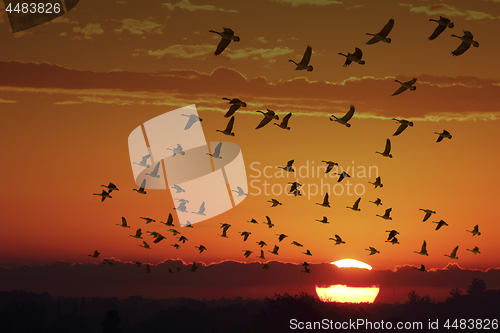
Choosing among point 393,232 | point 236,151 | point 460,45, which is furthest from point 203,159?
point 460,45

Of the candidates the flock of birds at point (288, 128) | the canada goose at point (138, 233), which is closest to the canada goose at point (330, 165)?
the flock of birds at point (288, 128)

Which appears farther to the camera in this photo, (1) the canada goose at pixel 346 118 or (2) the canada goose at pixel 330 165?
(2) the canada goose at pixel 330 165

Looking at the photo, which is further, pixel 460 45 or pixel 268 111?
pixel 268 111

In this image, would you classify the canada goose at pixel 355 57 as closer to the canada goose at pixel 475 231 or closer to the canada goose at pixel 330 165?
the canada goose at pixel 330 165

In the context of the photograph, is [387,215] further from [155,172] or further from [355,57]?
[155,172]

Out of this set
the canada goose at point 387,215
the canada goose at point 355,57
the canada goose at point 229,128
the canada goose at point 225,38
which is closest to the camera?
the canada goose at point 225,38

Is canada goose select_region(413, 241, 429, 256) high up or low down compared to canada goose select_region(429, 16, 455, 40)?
down

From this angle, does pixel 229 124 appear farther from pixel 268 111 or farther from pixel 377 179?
pixel 377 179

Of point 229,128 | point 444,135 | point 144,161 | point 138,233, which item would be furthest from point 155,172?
point 444,135

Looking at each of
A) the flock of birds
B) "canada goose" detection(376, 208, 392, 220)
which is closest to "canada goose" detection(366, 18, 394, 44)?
the flock of birds

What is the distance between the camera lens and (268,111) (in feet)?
126

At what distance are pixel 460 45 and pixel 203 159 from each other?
133 feet

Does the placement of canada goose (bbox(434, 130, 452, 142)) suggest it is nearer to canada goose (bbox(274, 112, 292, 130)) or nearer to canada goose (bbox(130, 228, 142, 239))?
canada goose (bbox(274, 112, 292, 130))

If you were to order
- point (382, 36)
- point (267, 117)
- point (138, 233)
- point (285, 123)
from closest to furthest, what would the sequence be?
point (382, 36), point (267, 117), point (285, 123), point (138, 233)
